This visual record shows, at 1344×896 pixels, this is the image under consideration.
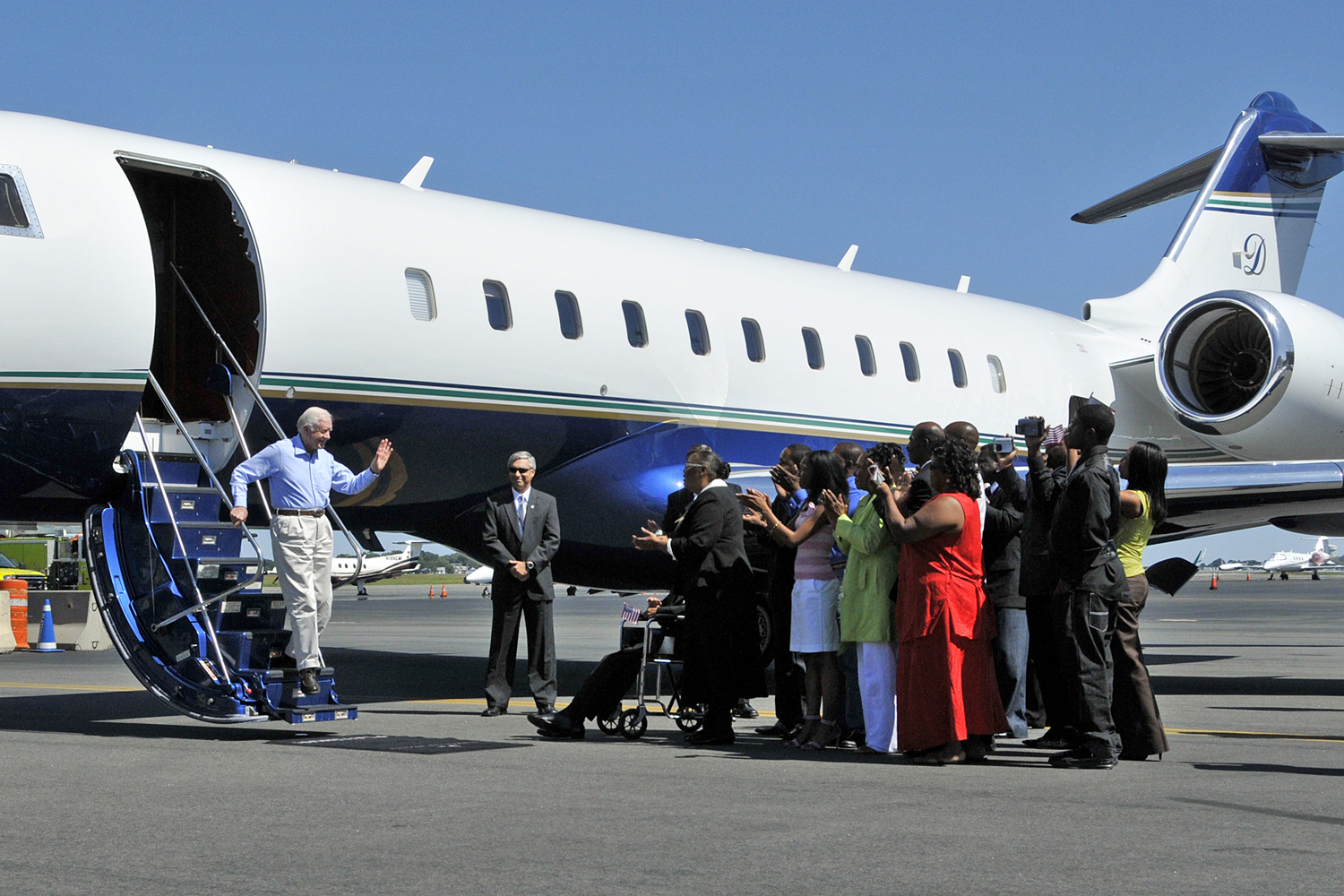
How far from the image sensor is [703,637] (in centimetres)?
963

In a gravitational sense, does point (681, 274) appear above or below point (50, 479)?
above

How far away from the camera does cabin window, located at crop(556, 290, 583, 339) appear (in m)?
12.9

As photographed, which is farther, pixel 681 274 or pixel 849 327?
pixel 849 327

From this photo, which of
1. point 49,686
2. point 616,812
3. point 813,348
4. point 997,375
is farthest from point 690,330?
point 616,812

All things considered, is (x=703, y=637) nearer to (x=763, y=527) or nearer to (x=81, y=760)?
(x=763, y=527)

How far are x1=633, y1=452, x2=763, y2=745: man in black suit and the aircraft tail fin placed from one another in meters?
12.1

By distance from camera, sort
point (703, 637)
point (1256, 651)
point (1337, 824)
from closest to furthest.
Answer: point (1337, 824) → point (703, 637) → point (1256, 651)

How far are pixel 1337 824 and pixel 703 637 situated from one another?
4181mm

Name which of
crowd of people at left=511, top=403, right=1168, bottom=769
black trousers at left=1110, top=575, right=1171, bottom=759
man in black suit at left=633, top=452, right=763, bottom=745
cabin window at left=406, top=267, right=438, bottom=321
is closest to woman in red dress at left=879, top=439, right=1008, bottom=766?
crowd of people at left=511, top=403, right=1168, bottom=769

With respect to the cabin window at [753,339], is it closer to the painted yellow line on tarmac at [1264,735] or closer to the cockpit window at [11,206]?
the painted yellow line on tarmac at [1264,735]

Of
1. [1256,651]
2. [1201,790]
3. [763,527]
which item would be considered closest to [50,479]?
[763,527]

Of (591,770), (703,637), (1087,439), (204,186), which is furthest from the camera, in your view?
(204,186)

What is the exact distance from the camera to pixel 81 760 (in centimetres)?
828

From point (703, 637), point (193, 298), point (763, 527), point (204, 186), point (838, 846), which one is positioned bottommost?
point (838, 846)
